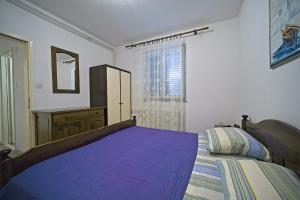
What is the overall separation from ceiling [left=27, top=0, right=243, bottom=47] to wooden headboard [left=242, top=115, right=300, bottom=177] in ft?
6.62

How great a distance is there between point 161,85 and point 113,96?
1.13 m

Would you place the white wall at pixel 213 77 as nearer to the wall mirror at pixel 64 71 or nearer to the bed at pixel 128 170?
the bed at pixel 128 170

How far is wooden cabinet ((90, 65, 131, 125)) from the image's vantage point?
2.92 m

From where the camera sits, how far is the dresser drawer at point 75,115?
2.04 meters

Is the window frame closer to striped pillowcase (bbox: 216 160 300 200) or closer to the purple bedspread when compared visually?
the purple bedspread

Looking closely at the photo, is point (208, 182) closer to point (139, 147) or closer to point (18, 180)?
point (139, 147)

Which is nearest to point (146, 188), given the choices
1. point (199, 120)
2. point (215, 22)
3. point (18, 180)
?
point (18, 180)

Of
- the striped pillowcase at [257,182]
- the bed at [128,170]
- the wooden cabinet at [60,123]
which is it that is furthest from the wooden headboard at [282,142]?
the wooden cabinet at [60,123]

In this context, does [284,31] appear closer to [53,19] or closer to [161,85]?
[161,85]

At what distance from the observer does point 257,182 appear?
1.98 feet

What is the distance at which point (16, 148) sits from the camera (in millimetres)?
2627

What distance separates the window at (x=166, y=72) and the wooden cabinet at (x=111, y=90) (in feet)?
2.11

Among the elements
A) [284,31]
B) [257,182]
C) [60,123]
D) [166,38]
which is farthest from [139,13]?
[257,182]

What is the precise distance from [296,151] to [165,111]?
2.37 meters
